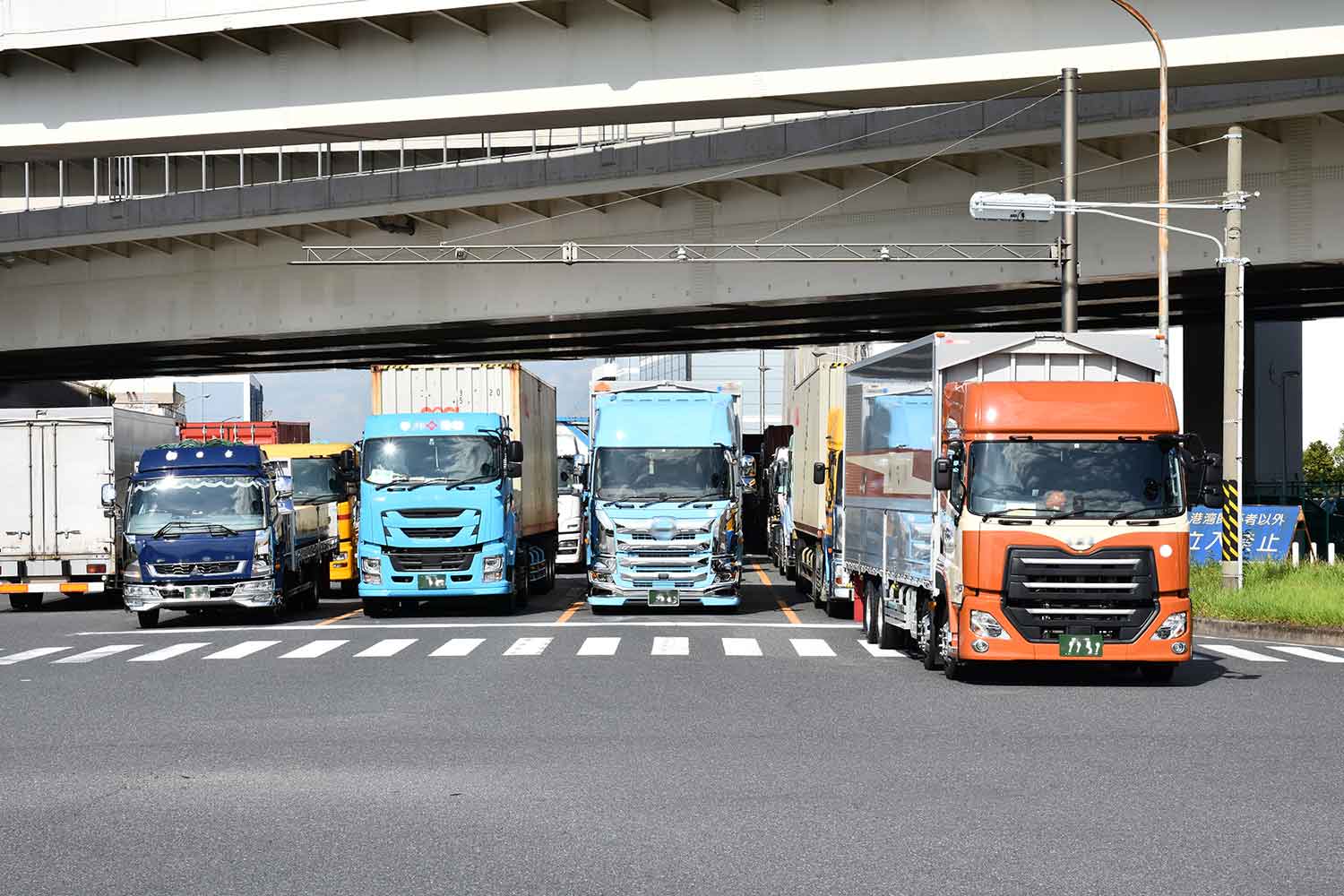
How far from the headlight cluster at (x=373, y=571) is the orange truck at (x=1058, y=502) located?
36.1ft

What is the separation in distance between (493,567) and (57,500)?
8.74 metres

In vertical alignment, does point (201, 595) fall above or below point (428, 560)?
below

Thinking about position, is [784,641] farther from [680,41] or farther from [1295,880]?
[1295,880]

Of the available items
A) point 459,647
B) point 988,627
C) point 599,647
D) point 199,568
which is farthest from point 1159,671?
point 199,568

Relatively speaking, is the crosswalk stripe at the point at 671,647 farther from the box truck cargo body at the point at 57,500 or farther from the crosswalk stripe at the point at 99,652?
the box truck cargo body at the point at 57,500

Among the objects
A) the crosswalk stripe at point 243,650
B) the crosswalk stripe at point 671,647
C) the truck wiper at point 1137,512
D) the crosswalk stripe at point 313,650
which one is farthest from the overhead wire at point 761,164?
the crosswalk stripe at point 243,650

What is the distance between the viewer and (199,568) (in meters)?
24.0

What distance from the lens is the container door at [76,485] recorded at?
94.6 ft

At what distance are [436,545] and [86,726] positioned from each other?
1230 centimetres

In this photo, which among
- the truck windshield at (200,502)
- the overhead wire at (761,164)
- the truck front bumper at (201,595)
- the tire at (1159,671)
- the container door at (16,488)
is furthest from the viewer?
the overhead wire at (761,164)

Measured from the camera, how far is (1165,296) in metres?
26.3

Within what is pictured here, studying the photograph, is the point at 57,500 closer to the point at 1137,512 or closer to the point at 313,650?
the point at 313,650

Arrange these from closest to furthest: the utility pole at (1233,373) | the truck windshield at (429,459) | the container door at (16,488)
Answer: the utility pole at (1233,373) < the truck windshield at (429,459) < the container door at (16,488)

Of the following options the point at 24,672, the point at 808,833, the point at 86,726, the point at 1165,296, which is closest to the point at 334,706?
the point at 86,726
